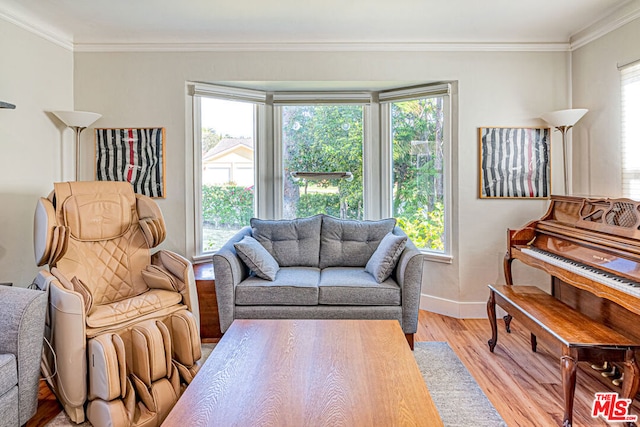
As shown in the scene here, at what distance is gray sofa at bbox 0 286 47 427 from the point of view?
194 centimetres

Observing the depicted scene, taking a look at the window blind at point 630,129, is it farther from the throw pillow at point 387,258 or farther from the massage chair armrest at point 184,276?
the massage chair armrest at point 184,276

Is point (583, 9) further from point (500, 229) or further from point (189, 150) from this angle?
point (189, 150)

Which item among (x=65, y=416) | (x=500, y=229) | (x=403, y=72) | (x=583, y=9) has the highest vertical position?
(x=583, y=9)

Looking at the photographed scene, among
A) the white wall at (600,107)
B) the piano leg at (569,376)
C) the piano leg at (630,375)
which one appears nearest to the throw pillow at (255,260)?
the piano leg at (569,376)

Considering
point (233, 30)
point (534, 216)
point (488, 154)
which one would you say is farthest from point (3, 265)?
point (534, 216)

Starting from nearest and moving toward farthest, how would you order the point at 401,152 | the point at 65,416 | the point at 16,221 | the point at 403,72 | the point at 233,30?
the point at 65,416
the point at 16,221
the point at 233,30
the point at 403,72
the point at 401,152

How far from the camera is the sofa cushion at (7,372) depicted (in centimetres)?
189

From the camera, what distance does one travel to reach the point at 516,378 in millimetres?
2662

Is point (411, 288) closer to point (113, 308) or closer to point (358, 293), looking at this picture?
point (358, 293)

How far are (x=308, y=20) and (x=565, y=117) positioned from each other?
2258mm

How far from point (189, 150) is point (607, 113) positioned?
11.8ft

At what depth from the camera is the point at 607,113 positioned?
10.9 feet

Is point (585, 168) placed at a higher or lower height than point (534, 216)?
higher

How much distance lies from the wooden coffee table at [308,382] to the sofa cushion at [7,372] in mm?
912
